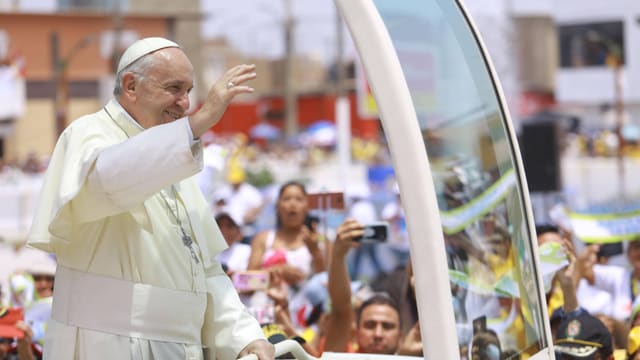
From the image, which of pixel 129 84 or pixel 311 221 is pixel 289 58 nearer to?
pixel 311 221

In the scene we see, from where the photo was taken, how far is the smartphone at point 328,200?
6.16m

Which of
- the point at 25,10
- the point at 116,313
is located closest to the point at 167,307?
the point at 116,313

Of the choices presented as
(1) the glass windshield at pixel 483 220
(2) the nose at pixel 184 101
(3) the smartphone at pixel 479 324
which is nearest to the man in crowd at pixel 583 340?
(1) the glass windshield at pixel 483 220

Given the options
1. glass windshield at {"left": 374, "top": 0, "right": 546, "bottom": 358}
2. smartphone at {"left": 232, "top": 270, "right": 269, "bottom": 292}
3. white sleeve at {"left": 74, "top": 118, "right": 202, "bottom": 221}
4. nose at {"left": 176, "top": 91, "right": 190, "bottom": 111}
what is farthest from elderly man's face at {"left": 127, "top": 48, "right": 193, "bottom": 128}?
smartphone at {"left": 232, "top": 270, "right": 269, "bottom": 292}

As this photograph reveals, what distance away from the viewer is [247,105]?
59.5 metres

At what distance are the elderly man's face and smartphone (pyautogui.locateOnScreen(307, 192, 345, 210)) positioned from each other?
2969mm

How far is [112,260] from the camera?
3.14 meters

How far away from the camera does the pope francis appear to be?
3018 mm

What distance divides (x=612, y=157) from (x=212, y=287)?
3898cm

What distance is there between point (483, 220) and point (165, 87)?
111 centimetres

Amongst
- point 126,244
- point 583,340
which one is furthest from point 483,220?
point 583,340

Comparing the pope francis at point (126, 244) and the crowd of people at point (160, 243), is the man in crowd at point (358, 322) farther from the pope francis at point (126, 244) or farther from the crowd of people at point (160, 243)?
the pope francis at point (126, 244)

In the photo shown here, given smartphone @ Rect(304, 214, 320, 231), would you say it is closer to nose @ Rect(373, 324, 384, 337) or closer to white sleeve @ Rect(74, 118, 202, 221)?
nose @ Rect(373, 324, 384, 337)

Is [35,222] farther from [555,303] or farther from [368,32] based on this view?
[555,303]
